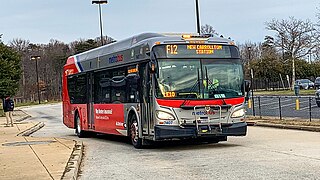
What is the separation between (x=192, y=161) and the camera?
12445 millimetres

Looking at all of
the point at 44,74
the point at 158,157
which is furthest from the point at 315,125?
the point at 44,74

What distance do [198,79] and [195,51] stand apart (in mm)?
827

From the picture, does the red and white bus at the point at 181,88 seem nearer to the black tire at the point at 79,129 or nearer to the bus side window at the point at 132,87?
the bus side window at the point at 132,87

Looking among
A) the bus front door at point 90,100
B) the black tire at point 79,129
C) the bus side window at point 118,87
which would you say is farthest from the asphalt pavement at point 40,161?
the black tire at point 79,129

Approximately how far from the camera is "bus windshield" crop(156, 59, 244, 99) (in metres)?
14.5

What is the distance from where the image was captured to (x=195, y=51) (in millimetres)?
14930

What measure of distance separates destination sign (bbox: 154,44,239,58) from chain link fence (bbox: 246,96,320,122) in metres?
9.84

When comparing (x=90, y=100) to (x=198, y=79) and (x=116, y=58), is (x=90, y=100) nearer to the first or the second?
(x=116, y=58)

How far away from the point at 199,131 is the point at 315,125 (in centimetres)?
791

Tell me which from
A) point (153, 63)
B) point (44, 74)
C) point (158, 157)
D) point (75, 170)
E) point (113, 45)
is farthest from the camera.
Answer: point (44, 74)

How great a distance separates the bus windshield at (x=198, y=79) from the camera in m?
14.5

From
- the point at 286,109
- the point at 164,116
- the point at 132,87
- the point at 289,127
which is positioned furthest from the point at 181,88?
the point at 286,109

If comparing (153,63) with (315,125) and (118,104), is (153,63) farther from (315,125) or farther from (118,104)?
(315,125)

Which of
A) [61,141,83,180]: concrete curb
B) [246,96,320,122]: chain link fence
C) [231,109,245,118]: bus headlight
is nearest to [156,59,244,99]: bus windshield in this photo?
[231,109,245,118]: bus headlight
